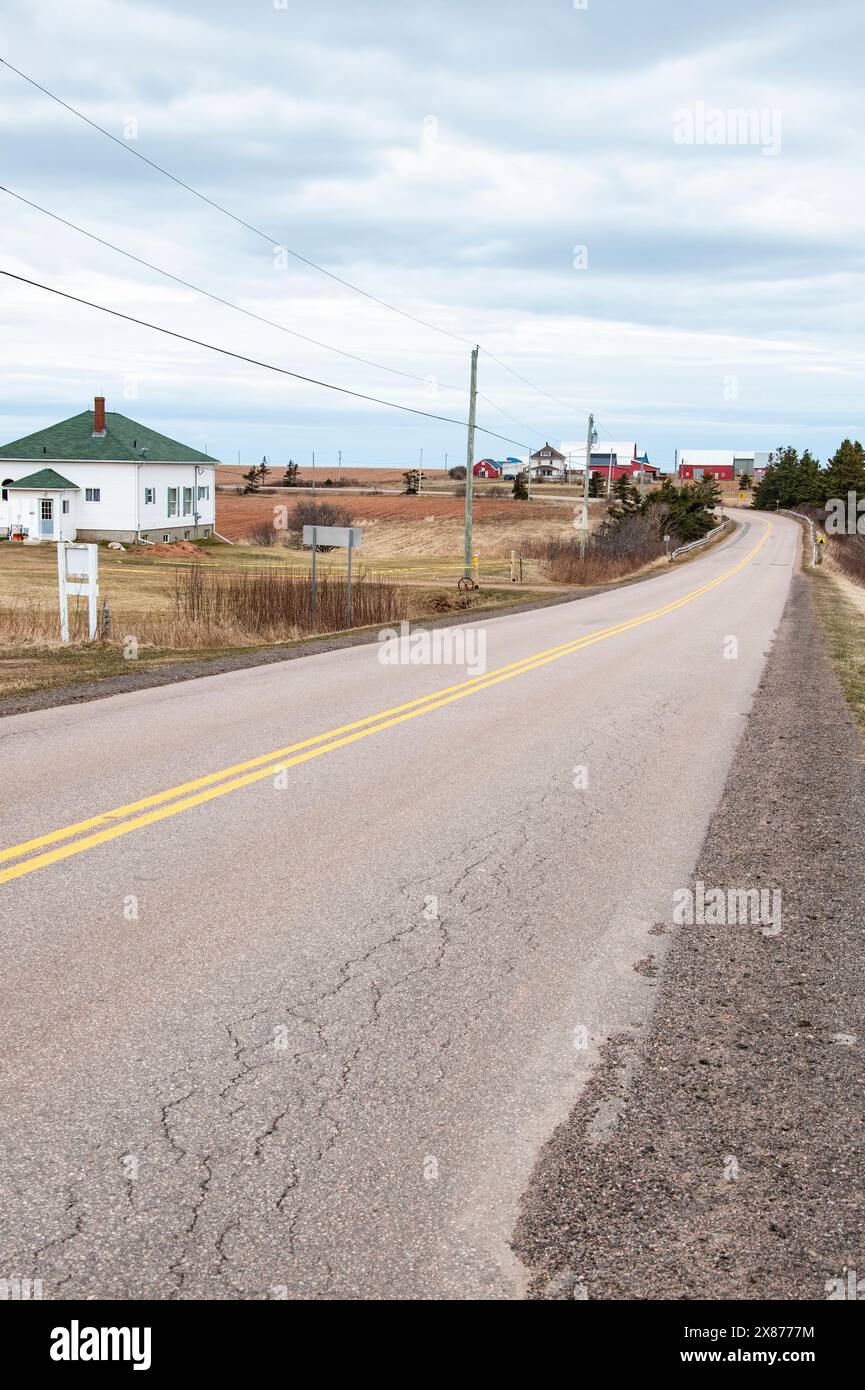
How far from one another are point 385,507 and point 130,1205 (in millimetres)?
101899

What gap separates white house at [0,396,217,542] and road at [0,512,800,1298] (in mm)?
43796

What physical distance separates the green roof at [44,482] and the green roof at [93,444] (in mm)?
878

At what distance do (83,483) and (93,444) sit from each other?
6.46 ft

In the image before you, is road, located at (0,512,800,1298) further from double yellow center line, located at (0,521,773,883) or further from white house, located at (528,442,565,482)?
white house, located at (528,442,565,482)

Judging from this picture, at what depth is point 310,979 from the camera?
489 cm

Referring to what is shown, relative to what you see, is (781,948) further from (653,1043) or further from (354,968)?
(354,968)

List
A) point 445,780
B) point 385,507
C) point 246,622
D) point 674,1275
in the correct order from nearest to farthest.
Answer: point 674,1275 → point 445,780 → point 246,622 → point 385,507

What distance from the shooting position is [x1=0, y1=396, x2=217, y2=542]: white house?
52.3 m

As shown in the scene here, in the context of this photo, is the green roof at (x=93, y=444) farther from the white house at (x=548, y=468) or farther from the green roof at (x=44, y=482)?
the white house at (x=548, y=468)

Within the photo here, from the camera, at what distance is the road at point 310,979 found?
318cm

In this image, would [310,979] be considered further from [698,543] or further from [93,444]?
[698,543]

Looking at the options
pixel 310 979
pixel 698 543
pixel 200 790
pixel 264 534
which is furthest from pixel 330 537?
pixel 264 534
